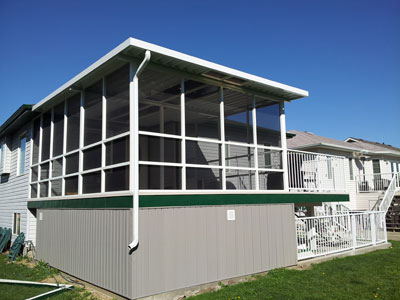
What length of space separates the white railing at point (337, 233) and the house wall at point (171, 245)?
924 mm

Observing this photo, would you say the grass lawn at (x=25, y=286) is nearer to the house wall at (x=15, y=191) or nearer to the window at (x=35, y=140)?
the house wall at (x=15, y=191)

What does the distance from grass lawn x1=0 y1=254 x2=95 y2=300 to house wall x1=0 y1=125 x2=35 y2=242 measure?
1623mm

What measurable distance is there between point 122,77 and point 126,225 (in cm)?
300

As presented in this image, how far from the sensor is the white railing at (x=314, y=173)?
981cm

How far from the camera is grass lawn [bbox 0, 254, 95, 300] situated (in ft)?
21.7

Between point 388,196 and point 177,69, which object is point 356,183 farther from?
point 177,69

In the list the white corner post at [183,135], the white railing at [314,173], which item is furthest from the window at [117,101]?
the white railing at [314,173]

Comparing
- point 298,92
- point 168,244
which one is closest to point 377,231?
point 298,92

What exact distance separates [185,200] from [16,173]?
350 inches

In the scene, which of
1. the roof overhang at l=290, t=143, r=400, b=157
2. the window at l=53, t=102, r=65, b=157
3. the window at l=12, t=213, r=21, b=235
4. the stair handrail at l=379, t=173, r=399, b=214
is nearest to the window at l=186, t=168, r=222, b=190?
the window at l=53, t=102, r=65, b=157

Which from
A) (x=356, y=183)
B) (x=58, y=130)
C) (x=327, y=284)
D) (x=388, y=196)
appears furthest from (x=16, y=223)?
(x=356, y=183)

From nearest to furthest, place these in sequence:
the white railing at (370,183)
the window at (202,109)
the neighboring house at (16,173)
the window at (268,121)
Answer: the window at (202,109) < the window at (268,121) < the neighboring house at (16,173) < the white railing at (370,183)

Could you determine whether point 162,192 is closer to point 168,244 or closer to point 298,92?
point 168,244

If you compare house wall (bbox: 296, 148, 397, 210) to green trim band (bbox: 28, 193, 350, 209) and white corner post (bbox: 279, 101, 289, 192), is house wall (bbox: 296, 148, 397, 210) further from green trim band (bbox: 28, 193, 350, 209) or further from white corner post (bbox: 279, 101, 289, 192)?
green trim band (bbox: 28, 193, 350, 209)
